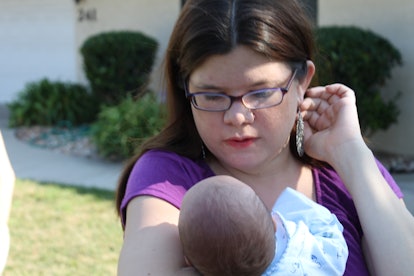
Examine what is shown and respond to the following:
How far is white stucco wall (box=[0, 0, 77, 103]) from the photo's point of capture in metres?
12.4

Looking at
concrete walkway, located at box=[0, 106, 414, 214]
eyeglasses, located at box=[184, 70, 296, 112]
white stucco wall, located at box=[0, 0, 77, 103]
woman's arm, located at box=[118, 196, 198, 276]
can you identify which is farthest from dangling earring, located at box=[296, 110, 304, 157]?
white stucco wall, located at box=[0, 0, 77, 103]

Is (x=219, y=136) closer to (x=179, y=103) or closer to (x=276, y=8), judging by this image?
(x=179, y=103)

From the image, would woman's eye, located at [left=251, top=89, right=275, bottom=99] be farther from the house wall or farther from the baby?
the house wall

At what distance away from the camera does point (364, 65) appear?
7273mm

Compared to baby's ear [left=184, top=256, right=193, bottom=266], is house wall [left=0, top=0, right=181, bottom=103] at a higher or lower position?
Result: lower

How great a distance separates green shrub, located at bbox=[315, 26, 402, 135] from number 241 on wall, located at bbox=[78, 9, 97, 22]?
18.4ft

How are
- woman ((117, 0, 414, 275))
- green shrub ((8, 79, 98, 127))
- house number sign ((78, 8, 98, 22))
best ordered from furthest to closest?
house number sign ((78, 8, 98, 22)) < green shrub ((8, 79, 98, 127)) < woman ((117, 0, 414, 275))

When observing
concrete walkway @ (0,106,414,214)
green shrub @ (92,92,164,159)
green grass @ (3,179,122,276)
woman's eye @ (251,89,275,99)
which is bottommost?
concrete walkway @ (0,106,414,214)

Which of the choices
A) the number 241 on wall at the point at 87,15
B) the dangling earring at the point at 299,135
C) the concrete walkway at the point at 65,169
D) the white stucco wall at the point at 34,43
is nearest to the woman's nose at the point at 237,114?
the dangling earring at the point at 299,135

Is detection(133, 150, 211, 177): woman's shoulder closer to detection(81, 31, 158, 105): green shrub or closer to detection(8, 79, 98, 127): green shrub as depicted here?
detection(81, 31, 158, 105): green shrub

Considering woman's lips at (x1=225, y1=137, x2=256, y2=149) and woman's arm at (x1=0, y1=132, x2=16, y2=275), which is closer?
woman's lips at (x1=225, y1=137, x2=256, y2=149)

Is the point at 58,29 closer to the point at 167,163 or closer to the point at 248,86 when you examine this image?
the point at 167,163

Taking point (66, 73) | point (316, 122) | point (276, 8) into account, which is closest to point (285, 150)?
point (316, 122)

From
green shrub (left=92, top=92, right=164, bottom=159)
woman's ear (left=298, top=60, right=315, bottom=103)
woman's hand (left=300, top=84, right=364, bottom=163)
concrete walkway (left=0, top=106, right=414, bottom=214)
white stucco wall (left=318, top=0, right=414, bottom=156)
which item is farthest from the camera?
green shrub (left=92, top=92, right=164, bottom=159)
